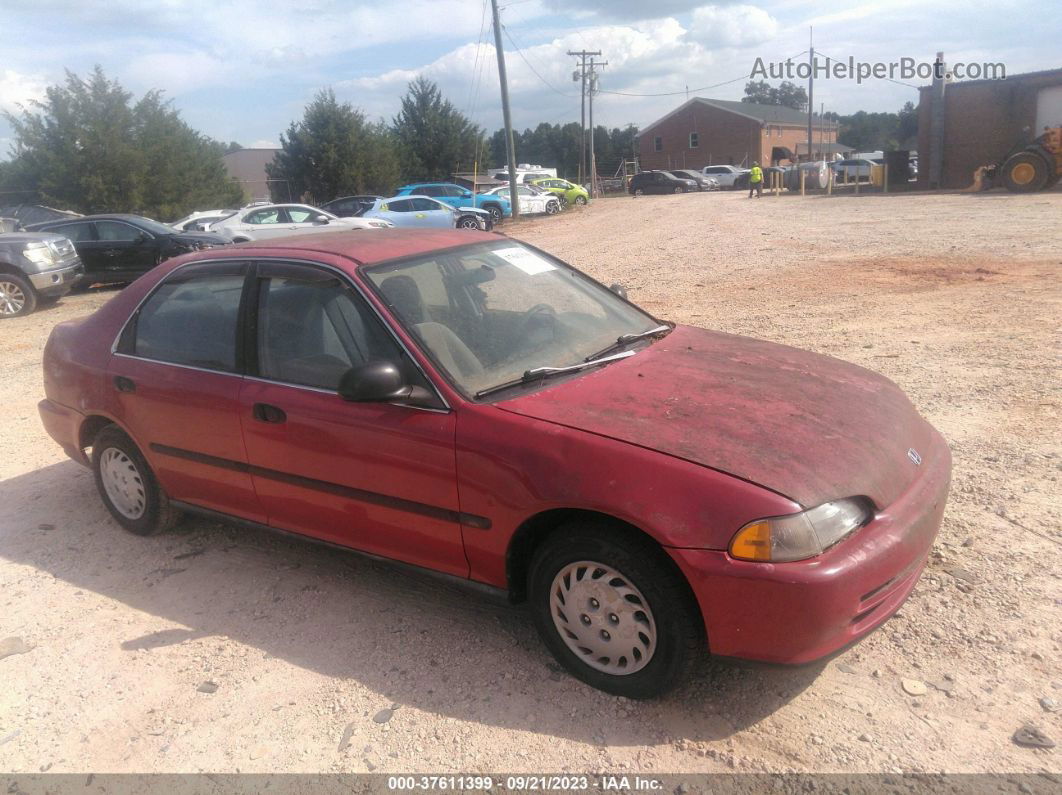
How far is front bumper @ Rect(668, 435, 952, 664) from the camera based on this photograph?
2.58 m

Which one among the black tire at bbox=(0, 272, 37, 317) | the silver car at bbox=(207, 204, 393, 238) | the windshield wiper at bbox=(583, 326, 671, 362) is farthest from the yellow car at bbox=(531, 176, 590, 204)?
the windshield wiper at bbox=(583, 326, 671, 362)

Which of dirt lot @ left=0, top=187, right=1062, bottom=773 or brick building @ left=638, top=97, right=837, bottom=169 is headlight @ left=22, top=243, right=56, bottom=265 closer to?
dirt lot @ left=0, top=187, right=1062, bottom=773

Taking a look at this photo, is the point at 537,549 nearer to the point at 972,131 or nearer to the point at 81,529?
the point at 81,529

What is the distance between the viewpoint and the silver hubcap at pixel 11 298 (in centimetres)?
1353

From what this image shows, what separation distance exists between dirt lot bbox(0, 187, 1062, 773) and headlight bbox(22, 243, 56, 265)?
30.1ft

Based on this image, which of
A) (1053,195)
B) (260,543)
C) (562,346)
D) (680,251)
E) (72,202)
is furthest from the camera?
(72,202)

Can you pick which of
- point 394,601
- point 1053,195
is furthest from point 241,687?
point 1053,195

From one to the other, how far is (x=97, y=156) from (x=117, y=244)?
1951 centimetres

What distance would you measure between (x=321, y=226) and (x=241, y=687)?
54.8ft

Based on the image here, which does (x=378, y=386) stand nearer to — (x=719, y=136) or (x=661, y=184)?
→ (x=661, y=184)

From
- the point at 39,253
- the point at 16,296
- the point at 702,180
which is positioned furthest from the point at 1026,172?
the point at 16,296

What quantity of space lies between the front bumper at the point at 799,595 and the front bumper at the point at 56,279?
1400 cm

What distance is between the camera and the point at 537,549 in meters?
3.10

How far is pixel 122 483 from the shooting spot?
4.66m
